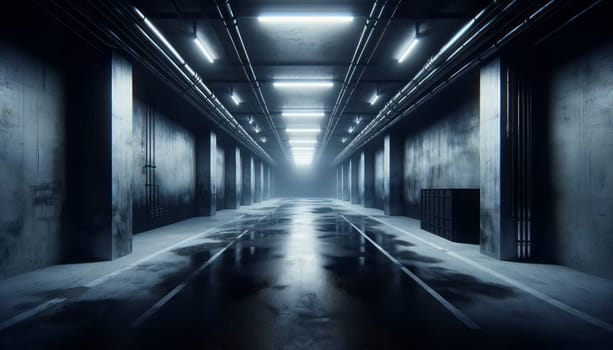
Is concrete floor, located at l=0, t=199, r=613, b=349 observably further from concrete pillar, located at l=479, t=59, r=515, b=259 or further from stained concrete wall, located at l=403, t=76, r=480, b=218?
stained concrete wall, located at l=403, t=76, r=480, b=218

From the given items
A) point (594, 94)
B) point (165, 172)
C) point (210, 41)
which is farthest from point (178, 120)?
point (594, 94)

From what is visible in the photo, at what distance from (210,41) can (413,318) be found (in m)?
9.00

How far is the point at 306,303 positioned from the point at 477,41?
722 cm

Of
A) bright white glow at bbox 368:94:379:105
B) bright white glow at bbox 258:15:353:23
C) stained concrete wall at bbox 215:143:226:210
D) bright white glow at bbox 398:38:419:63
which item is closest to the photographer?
bright white glow at bbox 258:15:353:23

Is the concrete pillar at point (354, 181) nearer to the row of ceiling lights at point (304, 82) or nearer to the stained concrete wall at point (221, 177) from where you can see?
the row of ceiling lights at point (304, 82)

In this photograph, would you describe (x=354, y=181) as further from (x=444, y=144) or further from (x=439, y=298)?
(x=439, y=298)

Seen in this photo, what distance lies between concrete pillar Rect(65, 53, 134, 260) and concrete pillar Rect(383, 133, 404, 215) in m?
16.0

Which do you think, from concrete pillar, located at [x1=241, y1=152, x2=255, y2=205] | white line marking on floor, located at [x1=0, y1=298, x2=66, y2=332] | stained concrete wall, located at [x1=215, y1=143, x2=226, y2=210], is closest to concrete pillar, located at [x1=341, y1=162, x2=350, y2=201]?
concrete pillar, located at [x1=241, y1=152, x2=255, y2=205]

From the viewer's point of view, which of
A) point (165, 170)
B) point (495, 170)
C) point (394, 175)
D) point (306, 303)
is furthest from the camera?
point (394, 175)

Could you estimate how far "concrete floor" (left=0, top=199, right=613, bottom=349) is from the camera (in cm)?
357

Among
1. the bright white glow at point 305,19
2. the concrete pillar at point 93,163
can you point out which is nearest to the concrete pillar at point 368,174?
the bright white glow at point 305,19

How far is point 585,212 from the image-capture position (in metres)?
6.42

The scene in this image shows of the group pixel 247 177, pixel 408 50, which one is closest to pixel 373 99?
pixel 408 50

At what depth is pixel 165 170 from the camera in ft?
45.5
